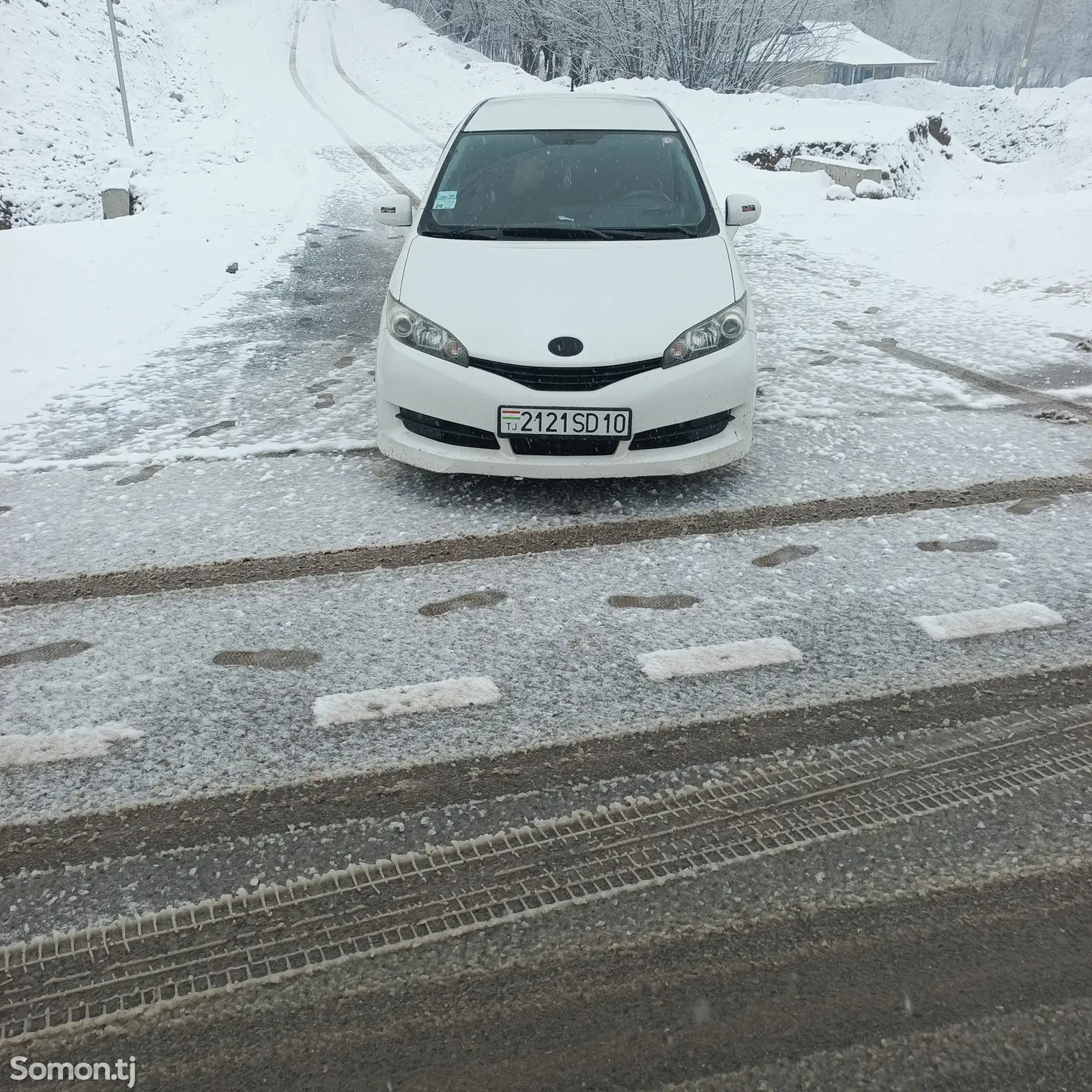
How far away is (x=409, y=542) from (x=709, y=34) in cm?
2679

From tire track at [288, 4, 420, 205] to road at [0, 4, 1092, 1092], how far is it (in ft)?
9.16

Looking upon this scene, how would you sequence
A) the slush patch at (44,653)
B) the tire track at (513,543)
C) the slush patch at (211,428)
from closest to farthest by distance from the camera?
the slush patch at (44,653), the tire track at (513,543), the slush patch at (211,428)

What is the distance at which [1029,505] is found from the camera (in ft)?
13.9

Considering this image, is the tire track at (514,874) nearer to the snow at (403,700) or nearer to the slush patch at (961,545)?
the snow at (403,700)

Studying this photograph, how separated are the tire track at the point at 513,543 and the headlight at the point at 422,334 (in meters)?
0.78

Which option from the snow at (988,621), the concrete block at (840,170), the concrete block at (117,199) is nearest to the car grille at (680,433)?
the snow at (988,621)

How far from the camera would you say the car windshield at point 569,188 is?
189 inches

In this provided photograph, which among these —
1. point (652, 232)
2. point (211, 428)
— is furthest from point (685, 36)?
point (211, 428)

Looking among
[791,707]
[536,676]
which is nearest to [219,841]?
[536,676]

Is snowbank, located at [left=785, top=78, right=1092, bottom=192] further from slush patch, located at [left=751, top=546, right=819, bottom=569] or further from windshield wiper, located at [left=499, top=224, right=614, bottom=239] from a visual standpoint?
slush patch, located at [left=751, top=546, right=819, bottom=569]

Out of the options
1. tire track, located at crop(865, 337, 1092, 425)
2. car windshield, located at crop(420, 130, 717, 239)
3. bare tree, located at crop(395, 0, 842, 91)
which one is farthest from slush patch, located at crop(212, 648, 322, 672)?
bare tree, located at crop(395, 0, 842, 91)

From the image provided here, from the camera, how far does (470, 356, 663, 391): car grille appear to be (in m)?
3.92

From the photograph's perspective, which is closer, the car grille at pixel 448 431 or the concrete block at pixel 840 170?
the car grille at pixel 448 431

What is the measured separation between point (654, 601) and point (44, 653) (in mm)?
2053
